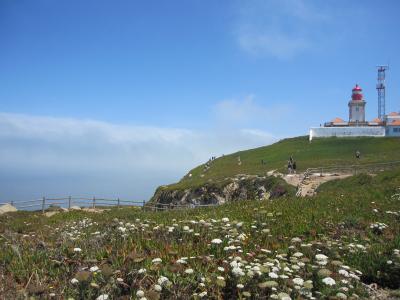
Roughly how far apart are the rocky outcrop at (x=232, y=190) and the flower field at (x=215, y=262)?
26145 mm

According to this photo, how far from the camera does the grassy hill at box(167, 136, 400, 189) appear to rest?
64.0 metres

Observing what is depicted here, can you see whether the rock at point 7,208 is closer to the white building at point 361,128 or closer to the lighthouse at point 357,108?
the white building at point 361,128

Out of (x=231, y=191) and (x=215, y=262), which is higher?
(x=231, y=191)

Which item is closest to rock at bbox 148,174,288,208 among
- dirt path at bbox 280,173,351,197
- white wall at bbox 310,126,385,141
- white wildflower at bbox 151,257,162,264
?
dirt path at bbox 280,173,351,197

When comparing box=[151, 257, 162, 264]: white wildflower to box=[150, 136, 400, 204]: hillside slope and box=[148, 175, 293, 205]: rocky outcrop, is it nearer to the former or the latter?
box=[148, 175, 293, 205]: rocky outcrop

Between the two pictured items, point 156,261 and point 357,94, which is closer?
point 156,261

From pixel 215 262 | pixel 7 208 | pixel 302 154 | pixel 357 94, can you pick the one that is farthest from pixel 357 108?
pixel 215 262

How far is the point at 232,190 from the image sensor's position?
1966 inches

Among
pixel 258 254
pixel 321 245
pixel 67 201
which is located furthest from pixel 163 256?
pixel 67 201

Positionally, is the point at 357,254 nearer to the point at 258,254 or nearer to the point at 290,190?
the point at 258,254

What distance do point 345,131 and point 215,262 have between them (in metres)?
83.1

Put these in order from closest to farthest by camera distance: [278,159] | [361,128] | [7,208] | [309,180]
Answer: [7,208]
[309,180]
[278,159]
[361,128]

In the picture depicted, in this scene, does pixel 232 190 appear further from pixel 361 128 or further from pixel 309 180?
pixel 361 128

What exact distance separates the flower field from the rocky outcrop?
2614cm
